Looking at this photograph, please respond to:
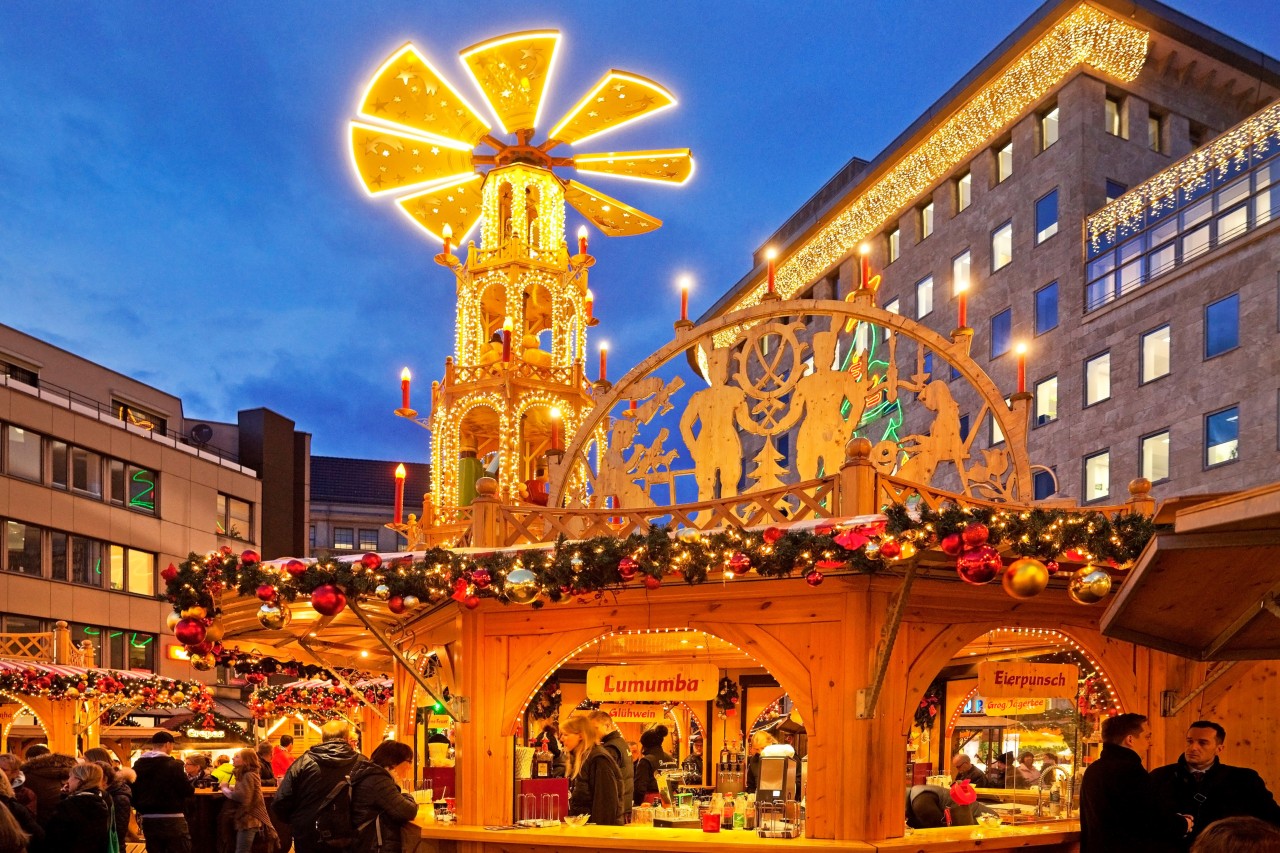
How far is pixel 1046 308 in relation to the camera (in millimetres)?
32344

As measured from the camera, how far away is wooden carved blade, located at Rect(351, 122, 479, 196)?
14453mm

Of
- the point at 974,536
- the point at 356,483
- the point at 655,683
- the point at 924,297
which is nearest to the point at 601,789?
the point at 655,683

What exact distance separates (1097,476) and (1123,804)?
82.5ft

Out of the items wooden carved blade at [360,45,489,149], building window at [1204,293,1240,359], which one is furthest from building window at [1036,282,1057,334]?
wooden carved blade at [360,45,489,149]

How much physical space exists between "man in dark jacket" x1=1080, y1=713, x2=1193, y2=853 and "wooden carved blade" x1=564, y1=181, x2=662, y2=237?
981cm

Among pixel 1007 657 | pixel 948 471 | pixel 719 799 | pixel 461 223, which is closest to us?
pixel 719 799

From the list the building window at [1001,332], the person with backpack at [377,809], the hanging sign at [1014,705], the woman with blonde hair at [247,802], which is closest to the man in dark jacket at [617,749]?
the person with backpack at [377,809]

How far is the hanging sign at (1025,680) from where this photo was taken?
1247cm

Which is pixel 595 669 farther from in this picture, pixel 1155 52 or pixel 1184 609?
pixel 1155 52

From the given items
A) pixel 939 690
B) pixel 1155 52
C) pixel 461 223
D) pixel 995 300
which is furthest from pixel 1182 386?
pixel 461 223

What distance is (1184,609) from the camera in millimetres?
5887

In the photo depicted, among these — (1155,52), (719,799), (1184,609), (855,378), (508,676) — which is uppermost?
(1155,52)

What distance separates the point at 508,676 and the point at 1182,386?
2183 centimetres

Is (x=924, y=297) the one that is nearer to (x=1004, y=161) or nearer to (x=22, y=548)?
(x=1004, y=161)
